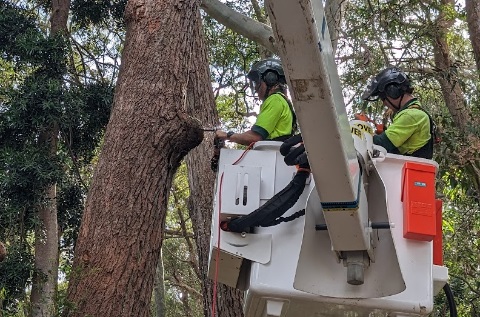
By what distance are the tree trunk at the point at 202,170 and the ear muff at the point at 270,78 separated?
151 cm

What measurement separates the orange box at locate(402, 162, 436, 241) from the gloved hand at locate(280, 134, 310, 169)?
474mm

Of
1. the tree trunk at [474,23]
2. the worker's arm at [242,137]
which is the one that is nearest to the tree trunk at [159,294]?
→ the tree trunk at [474,23]

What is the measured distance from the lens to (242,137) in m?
3.95

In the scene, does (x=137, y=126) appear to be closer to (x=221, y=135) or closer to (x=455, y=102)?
(x=221, y=135)

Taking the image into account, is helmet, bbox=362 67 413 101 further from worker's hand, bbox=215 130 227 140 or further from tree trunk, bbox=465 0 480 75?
tree trunk, bbox=465 0 480 75

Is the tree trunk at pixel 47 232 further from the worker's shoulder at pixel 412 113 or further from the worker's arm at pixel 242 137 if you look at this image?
the worker's shoulder at pixel 412 113

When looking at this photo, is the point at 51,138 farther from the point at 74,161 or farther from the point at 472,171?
the point at 472,171

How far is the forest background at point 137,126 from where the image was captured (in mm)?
4031

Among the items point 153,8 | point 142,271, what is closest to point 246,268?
point 142,271

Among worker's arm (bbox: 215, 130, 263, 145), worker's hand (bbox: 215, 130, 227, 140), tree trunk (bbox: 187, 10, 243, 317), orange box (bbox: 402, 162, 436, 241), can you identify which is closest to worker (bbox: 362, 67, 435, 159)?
orange box (bbox: 402, 162, 436, 241)

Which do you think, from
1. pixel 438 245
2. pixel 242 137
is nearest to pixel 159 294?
pixel 242 137

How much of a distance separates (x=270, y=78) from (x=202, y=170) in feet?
6.37

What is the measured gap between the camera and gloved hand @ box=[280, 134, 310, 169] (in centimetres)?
314

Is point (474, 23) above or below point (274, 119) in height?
above
